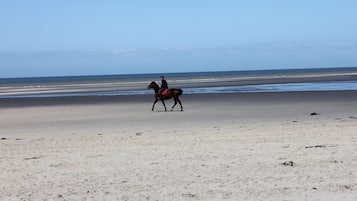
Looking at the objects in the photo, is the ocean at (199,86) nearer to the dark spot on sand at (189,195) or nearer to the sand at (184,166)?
the sand at (184,166)

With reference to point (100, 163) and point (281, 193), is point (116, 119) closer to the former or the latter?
point (100, 163)

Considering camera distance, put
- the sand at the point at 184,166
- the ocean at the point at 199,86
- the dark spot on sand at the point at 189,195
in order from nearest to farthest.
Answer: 1. the dark spot on sand at the point at 189,195
2. the sand at the point at 184,166
3. the ocean at the point at 199,86

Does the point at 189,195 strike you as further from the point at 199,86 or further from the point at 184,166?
the point at 199,86

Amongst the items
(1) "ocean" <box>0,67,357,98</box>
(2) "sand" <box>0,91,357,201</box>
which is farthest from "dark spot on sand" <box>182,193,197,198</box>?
(1) "ocean" <box>0,67,357,98</box>

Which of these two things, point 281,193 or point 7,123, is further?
point 7,123

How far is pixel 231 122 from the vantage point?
17.9 metres

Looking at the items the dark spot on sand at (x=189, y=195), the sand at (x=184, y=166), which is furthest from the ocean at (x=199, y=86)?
the dark spot on sand at (x=189, y=195)

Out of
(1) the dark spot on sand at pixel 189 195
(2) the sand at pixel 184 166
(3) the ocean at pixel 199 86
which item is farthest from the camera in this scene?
(3) the ocean at pixel 199 86

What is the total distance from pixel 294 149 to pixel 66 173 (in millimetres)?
4455

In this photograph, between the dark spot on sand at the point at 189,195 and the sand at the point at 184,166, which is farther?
the sand at the point at 184,166

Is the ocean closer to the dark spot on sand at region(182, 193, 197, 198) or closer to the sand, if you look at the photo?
the sand

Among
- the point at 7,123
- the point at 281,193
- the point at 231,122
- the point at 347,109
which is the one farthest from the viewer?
the point at 347,109

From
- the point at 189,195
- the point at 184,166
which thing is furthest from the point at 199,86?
the point at 189,195

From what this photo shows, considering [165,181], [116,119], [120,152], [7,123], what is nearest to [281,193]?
[165,181]
